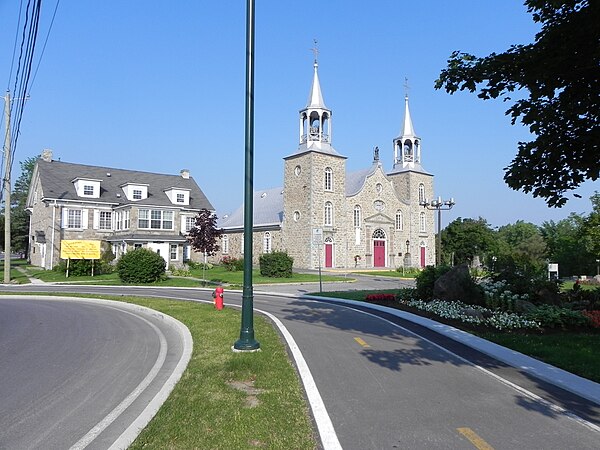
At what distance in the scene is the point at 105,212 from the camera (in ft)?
147

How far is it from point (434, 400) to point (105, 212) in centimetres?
4359

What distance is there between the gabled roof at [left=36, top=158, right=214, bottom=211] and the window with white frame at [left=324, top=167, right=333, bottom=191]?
12264 mm

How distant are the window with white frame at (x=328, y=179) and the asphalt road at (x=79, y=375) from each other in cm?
3593

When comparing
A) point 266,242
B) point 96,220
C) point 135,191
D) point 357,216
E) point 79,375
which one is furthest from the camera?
point 266,242

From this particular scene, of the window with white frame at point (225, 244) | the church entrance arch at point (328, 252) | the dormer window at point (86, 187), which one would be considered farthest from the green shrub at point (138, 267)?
the window with white frame at point (225, 244)

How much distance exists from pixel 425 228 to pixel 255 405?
56.0 metres

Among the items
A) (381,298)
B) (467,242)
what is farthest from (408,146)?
(381,298)

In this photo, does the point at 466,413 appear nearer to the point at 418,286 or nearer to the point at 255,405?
the point at 255,405

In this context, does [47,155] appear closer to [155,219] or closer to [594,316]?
[155,219]

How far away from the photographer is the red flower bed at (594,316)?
38.2 feet

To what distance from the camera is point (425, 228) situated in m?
59.4

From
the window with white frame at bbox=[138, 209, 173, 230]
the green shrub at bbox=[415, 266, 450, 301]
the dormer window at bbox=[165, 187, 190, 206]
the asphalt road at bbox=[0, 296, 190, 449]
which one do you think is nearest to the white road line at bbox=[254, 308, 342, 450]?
the asphalt road at bbox=[0, 296, 190, 449]

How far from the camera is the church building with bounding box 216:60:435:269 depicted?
48.3m

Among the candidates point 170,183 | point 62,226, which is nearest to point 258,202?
point 170,183
